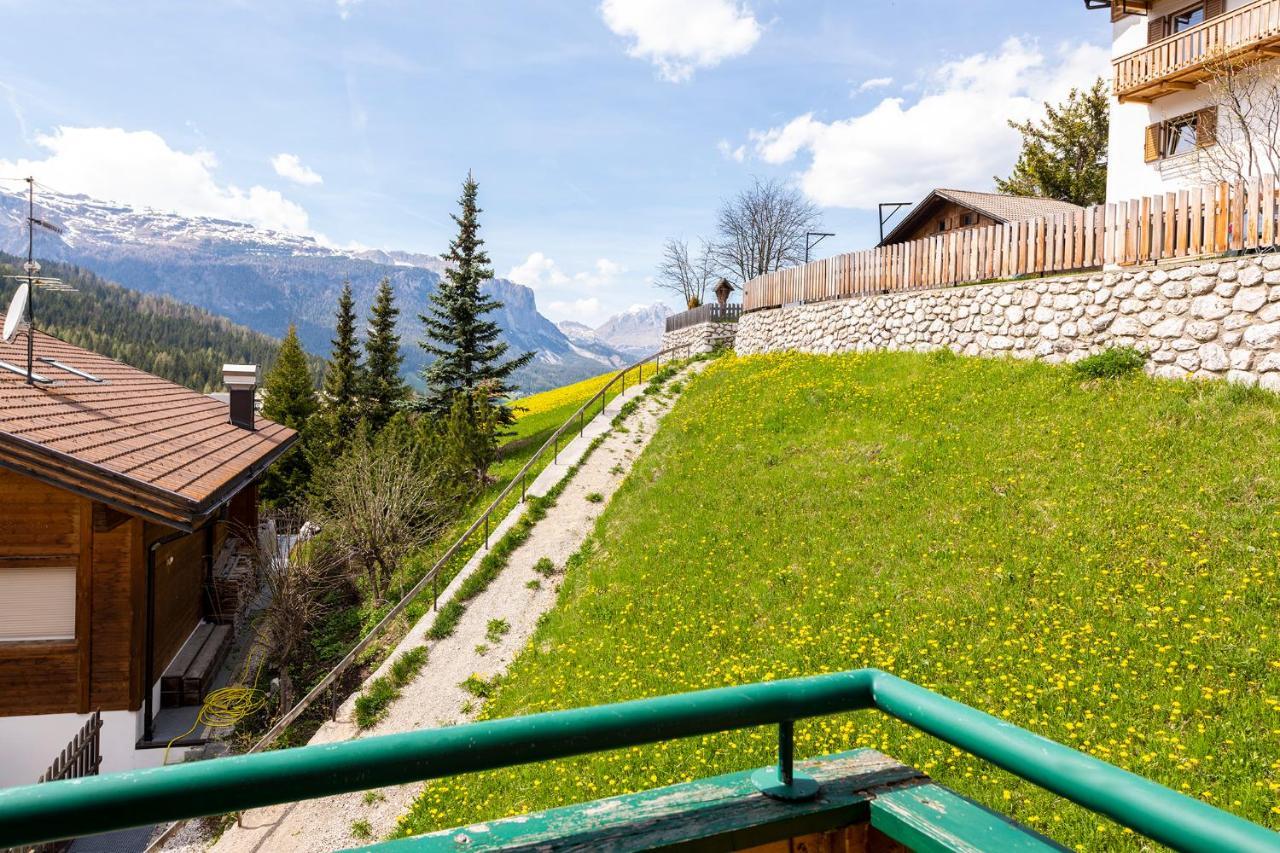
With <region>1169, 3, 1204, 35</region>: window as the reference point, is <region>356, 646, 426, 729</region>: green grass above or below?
below

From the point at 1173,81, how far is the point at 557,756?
2737 cm

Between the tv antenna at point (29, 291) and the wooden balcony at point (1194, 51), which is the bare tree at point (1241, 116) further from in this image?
the tv antenna at point (29, 291)

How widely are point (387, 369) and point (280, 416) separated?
5.71 m

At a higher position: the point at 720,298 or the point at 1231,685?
the point at 720,298

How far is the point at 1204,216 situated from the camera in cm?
1136

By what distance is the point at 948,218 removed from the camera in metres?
30.3

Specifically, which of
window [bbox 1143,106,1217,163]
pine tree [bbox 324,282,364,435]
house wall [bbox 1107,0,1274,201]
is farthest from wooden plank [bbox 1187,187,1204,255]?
pine tree [bbox 324,282,364,435]

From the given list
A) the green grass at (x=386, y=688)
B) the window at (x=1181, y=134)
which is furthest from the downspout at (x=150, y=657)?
the window at (x=1181, y=134)

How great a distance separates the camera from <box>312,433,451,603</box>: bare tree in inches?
660

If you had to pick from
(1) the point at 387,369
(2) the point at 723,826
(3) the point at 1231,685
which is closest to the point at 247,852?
(2) the point at 723,826

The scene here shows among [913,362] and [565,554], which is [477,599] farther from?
[913,362]

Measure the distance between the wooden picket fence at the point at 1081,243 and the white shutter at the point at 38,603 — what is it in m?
18.5

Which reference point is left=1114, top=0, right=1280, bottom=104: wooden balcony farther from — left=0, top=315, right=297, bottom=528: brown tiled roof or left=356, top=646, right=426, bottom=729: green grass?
left=0, top=315, right=297, bottom=528: brown tiled roof

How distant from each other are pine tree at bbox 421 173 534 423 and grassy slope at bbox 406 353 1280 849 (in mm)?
16191
